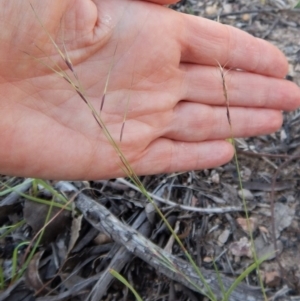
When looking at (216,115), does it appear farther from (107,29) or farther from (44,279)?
(44,279)

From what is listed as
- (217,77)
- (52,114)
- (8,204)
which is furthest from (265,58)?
(8,204)

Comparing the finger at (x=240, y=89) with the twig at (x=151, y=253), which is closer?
the twig at (x=151, y=253)

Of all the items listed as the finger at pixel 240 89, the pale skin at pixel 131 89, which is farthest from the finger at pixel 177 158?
the finger at pixel 240 89

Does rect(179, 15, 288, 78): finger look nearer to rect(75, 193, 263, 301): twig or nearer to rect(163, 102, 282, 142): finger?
rect(163, 102, 282, 142): finger

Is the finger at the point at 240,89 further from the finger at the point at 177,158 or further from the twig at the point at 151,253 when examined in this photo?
the twig at the point at 151,253

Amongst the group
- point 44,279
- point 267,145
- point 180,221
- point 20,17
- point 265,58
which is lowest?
point 44,279

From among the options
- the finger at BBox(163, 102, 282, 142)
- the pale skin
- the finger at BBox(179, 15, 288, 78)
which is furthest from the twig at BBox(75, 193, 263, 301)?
the finger at BBox(179, 15, 288, 78)
